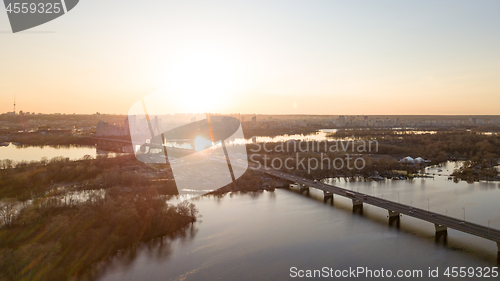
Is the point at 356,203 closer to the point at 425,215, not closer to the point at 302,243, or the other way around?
the point at 425,215

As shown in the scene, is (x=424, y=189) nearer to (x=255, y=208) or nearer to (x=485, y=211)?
(x=485, y=211)

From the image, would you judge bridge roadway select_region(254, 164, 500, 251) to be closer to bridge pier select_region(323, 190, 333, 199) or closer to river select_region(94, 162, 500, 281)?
bridge pier select_region(323, 190, 333, 199)

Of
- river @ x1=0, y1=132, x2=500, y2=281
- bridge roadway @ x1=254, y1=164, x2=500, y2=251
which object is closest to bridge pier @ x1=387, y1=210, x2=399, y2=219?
bridge roadway @ x1=254, y1=164, x2=500, y2=251

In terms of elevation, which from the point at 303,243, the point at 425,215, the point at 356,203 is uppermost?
the point at 425,215

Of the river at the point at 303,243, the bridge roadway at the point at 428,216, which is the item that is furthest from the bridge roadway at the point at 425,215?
the river at the point at 303,243

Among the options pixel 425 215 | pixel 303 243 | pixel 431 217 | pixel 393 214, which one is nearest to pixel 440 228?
pixel 431 217

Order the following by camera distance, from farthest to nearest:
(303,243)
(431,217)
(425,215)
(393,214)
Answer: (393,214) → (425,215) → (431,217) → (303,243)

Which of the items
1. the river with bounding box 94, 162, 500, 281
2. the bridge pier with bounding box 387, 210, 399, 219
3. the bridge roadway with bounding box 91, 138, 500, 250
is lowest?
the river with bounding box 94, 162, 500, 281

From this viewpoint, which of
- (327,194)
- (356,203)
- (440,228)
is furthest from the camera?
(327,194)

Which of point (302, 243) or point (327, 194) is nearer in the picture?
point (302, 243)

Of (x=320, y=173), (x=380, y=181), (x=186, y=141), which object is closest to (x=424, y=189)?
(x=380, y=181)

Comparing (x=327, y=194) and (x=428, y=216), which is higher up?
(x=428, y=216)

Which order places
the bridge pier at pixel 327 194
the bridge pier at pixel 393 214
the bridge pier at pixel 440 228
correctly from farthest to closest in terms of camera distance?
the bridge pier at pixel 327 194, the bridge pier at pixel 393 214, the bridge pier at pixel 440 228

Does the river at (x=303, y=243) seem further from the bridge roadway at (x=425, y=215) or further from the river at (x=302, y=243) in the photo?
the bridge roadway at (x=425, y=215)
